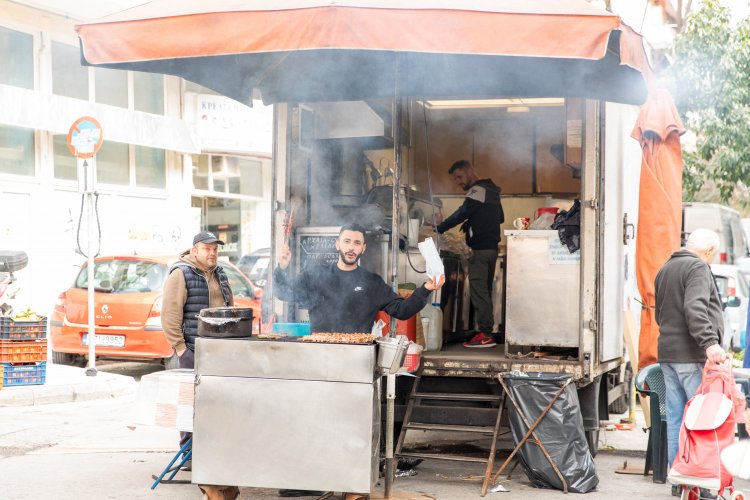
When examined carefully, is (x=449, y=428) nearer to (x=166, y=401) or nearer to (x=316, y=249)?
(x=316, y=249)

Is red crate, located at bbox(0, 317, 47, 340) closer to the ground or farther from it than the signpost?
closer to the ground

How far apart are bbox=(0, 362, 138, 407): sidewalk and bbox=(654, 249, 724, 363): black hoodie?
649 cm

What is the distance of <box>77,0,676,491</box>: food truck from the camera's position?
204 inches

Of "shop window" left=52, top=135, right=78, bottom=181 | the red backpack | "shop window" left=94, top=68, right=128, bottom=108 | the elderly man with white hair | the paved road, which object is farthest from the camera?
"shop window" left=94, top=68, right=128, bottom=108

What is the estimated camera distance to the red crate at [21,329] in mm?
9508

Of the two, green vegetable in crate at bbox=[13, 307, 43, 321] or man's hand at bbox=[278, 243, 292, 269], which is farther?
green vegetable in crate at bbox=[13, 307, 43, 321]

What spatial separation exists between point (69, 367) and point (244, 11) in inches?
281

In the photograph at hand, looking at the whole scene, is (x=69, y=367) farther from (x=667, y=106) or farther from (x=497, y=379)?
(x=667, y=106)

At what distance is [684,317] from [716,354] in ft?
1.78

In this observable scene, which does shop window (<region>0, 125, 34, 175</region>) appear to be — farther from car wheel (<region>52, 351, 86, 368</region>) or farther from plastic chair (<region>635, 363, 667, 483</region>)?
plastic chair (<region>635, 363, 667, 483</region>)

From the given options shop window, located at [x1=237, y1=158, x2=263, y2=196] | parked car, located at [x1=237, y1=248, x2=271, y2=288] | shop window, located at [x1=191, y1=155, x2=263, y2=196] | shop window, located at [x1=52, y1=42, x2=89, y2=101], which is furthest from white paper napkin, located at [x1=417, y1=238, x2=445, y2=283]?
shop window, located at [x1=237, y1=158, x2=263, y2=196]

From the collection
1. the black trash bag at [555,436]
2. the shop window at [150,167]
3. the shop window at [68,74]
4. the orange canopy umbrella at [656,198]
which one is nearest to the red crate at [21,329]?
the black trash bag at [555,436]

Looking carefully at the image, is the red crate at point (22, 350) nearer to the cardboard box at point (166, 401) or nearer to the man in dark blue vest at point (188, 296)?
the man in dark blue vest at point (188, 296)

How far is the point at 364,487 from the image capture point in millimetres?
5098
